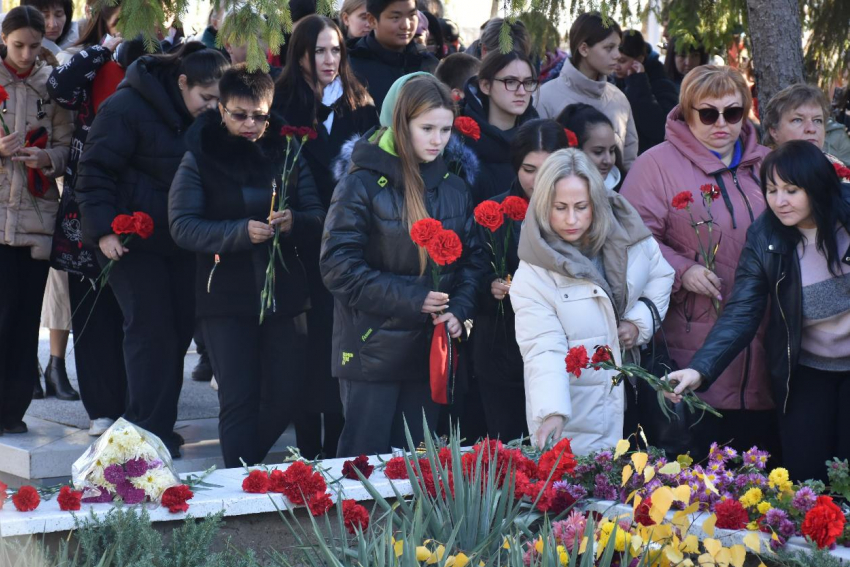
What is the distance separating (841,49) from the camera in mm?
6797

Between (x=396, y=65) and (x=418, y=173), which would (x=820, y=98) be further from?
(x=396, y=65)

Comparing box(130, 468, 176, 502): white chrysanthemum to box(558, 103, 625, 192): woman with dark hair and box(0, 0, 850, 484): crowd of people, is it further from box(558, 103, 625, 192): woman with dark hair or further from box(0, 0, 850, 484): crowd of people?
box(558, 103, 625, 192): woman with dark hair

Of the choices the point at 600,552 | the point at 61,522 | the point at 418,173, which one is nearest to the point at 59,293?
the point at 418,173

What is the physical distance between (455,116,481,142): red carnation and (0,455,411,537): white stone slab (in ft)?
5.86

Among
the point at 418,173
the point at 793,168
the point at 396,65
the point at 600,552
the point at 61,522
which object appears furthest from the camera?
the point at 396,65

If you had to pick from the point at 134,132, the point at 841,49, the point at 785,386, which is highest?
the point at 841,49

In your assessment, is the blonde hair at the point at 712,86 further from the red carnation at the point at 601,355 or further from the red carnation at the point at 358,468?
the red carnation at the point at 358,468

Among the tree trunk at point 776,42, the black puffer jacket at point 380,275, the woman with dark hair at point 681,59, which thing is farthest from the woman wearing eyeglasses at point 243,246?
the woman with dark hair at point 681,59

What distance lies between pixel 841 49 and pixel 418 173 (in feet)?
10.5

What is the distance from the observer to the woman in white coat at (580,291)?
4.35 m

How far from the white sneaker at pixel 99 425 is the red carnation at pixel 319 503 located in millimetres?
2747

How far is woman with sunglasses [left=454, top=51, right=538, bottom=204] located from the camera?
221 inches

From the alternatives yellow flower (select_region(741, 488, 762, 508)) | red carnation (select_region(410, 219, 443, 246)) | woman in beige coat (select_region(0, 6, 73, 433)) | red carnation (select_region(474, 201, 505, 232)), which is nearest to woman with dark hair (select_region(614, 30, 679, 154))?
red carnation (select_region(474, 201, 505, 232))

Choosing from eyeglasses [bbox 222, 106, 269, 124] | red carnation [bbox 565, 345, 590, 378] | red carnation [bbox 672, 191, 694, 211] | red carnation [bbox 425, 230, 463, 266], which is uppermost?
eyeglasses [bbox 222, 106, 269, 124]
